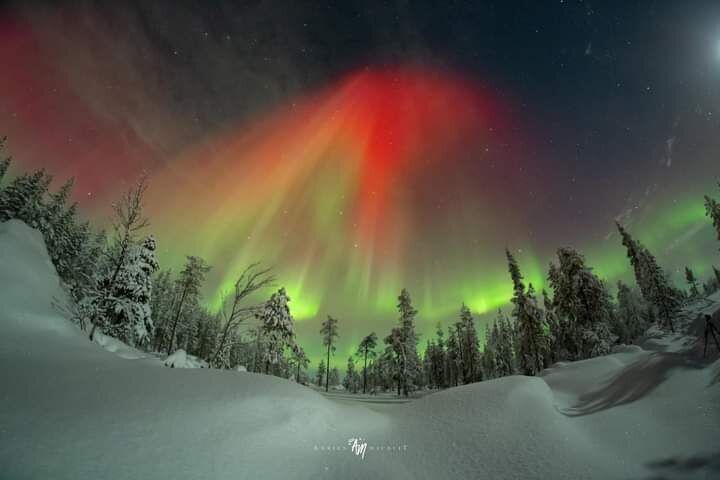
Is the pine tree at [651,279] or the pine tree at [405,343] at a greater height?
the pine tree at [651,279]

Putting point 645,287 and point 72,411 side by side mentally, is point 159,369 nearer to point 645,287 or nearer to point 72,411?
point 72,411

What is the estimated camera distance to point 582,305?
29.9 metres

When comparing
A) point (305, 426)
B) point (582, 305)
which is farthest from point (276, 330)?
point (582, 305)

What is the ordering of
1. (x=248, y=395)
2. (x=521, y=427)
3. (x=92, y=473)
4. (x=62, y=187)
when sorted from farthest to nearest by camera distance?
(x=62, y=187)
(x=521, y=427)
(x=248, y=395)
(x=92, y=473)

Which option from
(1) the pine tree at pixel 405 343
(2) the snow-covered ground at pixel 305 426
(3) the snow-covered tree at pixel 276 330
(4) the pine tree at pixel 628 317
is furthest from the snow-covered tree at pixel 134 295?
(4) the pine tree at pixel 628 317

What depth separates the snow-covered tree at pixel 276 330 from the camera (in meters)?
32.8

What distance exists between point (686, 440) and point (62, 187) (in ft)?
192

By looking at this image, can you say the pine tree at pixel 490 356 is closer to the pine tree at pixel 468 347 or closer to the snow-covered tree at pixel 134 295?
the pine tree at pixel 468 347

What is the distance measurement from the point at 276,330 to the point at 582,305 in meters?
33.8

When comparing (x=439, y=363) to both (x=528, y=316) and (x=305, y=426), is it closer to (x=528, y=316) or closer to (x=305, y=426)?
(x=528, y=316)

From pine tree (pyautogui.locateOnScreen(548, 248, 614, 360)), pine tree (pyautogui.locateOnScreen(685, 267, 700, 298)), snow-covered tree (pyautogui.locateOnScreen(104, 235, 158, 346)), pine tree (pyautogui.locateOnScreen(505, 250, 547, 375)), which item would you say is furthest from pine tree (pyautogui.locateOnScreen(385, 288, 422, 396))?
pine tree (pyautogui.locateOnScreen(685, 267, 700, 298))

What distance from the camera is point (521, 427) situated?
7.42 meters

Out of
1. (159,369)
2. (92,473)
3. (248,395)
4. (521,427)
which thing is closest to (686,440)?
(521,427)

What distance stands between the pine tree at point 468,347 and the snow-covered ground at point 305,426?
1700 inches
